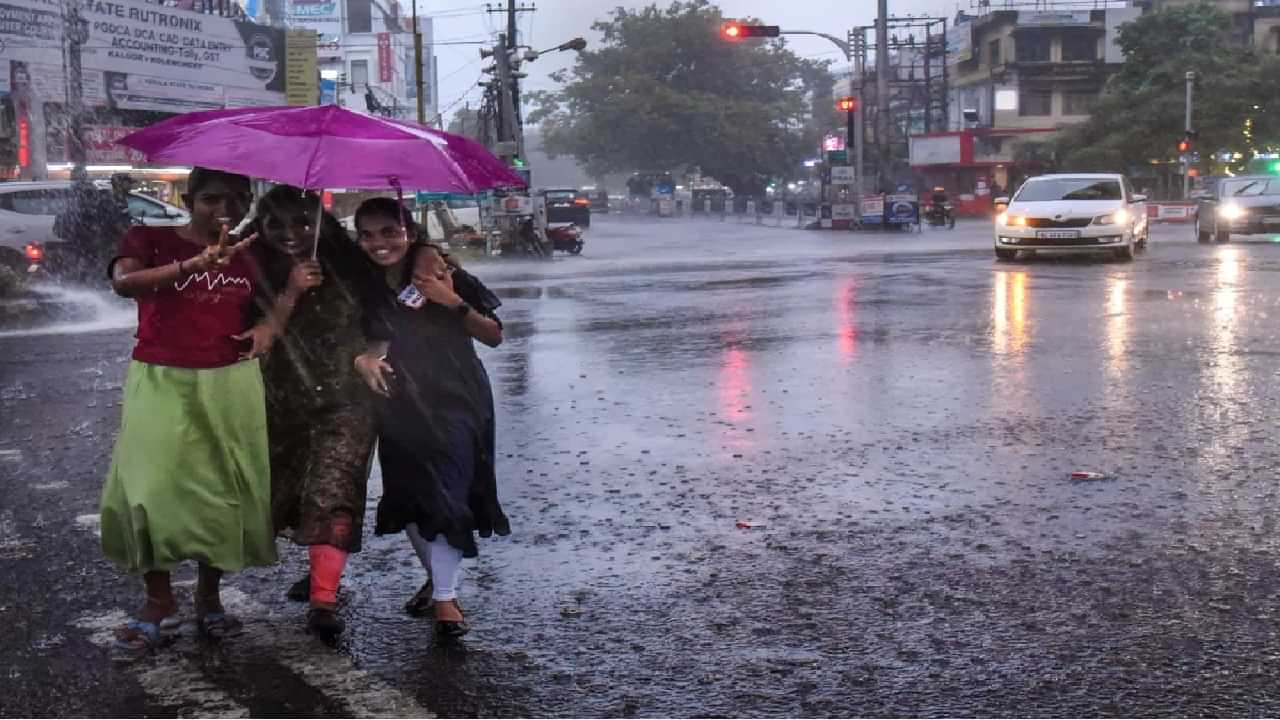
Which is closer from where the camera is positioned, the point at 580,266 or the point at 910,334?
the point at 910,334

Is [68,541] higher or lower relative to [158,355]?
lower

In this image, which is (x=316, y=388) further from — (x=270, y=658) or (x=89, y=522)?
(x=89, y=522)

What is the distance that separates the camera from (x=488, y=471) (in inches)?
194

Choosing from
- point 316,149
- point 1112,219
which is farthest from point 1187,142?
point 316,149

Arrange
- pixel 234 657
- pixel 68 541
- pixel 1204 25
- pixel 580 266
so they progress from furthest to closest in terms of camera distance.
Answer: pixel 1204 25 → pixel 580 266 → pixel 68 541 → pixel 234 657

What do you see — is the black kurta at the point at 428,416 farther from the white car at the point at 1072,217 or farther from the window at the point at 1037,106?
the window at the point at 1037,106

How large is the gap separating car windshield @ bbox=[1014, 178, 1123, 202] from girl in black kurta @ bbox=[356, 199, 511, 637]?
72.3 ft

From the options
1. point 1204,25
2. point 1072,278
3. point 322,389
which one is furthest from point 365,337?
point 1204,25

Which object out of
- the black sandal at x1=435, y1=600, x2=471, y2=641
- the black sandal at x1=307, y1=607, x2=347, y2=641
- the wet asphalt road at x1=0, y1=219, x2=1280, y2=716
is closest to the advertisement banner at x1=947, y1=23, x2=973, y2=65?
the wet asphalt road at x1=0, y1=219, x2=1280, y2=716

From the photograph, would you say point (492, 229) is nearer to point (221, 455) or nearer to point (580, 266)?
point (580, 266)

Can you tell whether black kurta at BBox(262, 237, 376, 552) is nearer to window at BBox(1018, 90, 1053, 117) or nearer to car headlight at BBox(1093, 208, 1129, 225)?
car headlight at BBox(1093, 208, 1129, 225)

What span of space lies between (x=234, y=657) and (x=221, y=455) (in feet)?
2.05

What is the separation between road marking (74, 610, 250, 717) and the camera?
4004mm

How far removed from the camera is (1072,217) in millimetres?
24516
